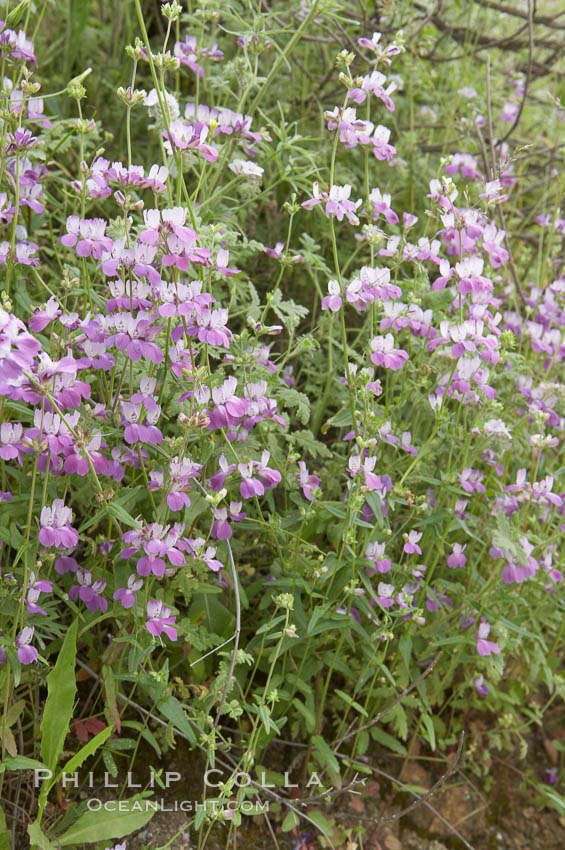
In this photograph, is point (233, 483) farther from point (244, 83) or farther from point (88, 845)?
point (244, 83)

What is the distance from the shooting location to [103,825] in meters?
1.49

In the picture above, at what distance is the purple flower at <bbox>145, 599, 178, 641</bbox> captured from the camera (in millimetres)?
1479

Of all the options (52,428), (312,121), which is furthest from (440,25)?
(52,428)

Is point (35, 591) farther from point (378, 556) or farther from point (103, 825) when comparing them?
point (378, 556)

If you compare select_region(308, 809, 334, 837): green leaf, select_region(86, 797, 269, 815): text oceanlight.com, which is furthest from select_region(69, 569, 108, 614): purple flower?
select_region(308, 809, 334, 837): green leaf

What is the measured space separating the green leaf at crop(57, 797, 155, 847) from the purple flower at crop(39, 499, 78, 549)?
0.51 meters

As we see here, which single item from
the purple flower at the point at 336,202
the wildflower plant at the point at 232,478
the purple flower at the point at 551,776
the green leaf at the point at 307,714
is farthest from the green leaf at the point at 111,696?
the purple flower at the point at 551,776

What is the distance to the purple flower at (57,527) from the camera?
4.67ft

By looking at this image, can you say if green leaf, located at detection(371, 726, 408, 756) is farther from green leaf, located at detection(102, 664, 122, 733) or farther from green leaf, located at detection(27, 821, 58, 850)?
green leaf, located at detection(27, 821, 58, 850)

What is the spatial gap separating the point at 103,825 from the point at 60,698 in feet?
0.83

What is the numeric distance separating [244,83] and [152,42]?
1.30 metres

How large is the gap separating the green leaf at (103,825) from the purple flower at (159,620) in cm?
33

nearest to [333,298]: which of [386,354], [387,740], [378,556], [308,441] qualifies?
[386,354]

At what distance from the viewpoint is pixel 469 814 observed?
213 cm
